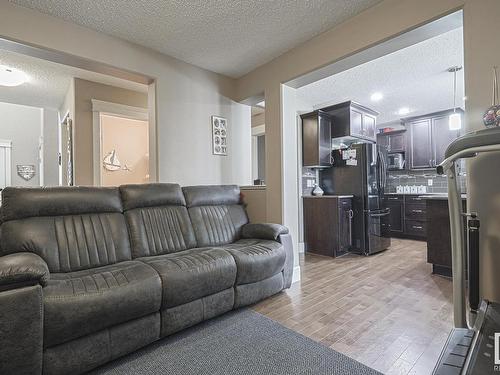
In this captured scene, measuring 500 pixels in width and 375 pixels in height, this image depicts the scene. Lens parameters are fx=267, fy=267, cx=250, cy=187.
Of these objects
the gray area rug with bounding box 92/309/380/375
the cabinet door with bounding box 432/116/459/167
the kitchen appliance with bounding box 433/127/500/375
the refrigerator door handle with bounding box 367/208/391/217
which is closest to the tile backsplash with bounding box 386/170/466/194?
the cabinet door with bounding box 432/116/459/167

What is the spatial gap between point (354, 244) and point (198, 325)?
9.65 ft

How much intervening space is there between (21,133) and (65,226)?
20.6ft

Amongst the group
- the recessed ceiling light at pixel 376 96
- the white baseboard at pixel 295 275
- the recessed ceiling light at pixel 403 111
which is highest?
the recessed ceiling light at pixel 403 111

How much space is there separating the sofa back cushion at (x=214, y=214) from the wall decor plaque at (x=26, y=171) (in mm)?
5797

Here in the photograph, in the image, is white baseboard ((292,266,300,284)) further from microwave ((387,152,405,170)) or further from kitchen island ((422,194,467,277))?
microwave ((387,152,405,170))

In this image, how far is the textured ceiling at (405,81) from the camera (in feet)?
10.1

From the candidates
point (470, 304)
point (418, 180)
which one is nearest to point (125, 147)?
point (470, 304)

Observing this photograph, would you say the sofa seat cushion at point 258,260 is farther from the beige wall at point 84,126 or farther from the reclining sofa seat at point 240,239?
the beige wall at point 84,126

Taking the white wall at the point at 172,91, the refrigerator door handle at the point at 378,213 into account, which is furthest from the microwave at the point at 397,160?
the white wall at the point at 172,91

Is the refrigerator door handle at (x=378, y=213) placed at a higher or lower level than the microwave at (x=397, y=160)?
lower

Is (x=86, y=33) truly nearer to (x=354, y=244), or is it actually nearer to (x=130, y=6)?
(x=130, y=6)

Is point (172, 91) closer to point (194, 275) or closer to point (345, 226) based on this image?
point (194, 275)

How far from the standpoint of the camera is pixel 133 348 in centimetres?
166

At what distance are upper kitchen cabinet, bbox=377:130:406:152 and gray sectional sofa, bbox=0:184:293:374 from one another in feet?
14.6
